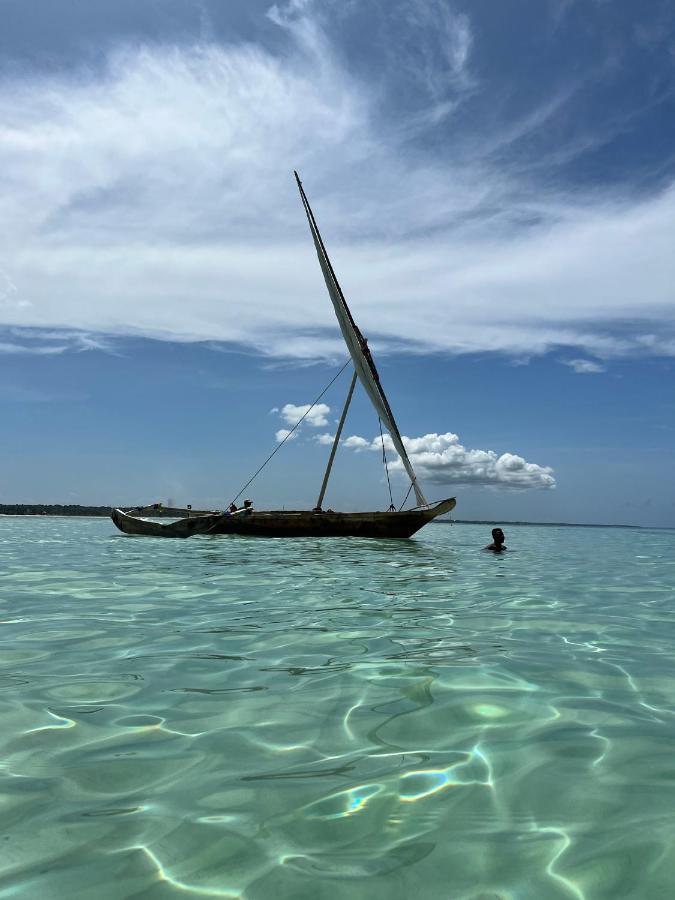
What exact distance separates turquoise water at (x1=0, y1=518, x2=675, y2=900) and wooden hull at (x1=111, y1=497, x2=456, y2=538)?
21.6 metres

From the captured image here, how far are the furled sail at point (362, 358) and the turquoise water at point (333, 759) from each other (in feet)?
70.4

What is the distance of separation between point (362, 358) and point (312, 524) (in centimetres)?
868

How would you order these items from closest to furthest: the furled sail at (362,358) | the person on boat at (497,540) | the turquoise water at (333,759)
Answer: the turquoise water at (333,759), the person on boat at (497,540), the furled sail at (362,358)

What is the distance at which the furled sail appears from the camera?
2966cm

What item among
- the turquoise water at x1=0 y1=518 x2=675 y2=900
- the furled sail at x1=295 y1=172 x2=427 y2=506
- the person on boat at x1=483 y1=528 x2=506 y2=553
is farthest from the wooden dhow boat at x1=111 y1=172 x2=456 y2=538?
the turquoise water at x1=0 y1=518 x2=675 y2=900

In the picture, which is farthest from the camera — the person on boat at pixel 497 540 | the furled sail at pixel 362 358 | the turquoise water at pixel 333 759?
the furled sail at pixel 362 358

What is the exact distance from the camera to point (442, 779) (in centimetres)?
340

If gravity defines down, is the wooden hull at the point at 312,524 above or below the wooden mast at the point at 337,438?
below

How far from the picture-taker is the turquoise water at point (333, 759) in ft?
8.39

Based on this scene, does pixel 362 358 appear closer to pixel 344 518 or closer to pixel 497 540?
pixel 344 518

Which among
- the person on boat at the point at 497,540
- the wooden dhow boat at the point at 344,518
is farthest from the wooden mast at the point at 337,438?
the person on boat at the point at 497,540

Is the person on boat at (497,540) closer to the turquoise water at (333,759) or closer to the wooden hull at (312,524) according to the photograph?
the wooden hull at (312,524)

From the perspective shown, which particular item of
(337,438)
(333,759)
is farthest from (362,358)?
(333,759)

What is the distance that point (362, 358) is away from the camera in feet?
101
